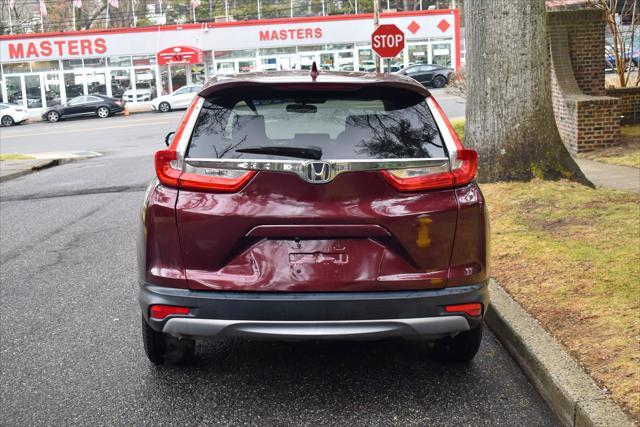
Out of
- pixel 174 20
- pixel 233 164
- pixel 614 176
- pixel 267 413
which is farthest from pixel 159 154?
pixel 174 20

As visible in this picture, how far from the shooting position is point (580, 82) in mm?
15289

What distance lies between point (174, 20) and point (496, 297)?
5890cm

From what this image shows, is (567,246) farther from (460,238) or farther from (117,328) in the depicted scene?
(117,328)

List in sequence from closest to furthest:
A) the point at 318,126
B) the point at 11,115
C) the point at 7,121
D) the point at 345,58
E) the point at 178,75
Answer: the point at 318,126
the point at 11,115
the point at 7,121
the point at 178,75
the point at 345,58

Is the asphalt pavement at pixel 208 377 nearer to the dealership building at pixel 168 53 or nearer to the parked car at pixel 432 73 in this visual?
the parked car at pixel 432 73

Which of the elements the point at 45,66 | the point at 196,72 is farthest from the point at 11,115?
the point at 196,72

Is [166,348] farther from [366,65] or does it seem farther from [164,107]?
[366,65]

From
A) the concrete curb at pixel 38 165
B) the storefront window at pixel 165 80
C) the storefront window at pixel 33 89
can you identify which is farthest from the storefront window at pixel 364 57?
the concrete curb at pixel 38 165

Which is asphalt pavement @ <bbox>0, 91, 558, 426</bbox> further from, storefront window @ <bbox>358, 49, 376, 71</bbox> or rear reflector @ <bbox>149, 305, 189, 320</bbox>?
storefront window @ <bbox>358, 49, 376, 71</bbox>

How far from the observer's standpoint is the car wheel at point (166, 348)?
4414 mm

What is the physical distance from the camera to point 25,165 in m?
17.7

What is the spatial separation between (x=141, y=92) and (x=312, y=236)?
4590 centimetres

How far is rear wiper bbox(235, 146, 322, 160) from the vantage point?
12.5ft

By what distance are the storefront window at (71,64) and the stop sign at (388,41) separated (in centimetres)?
3037
